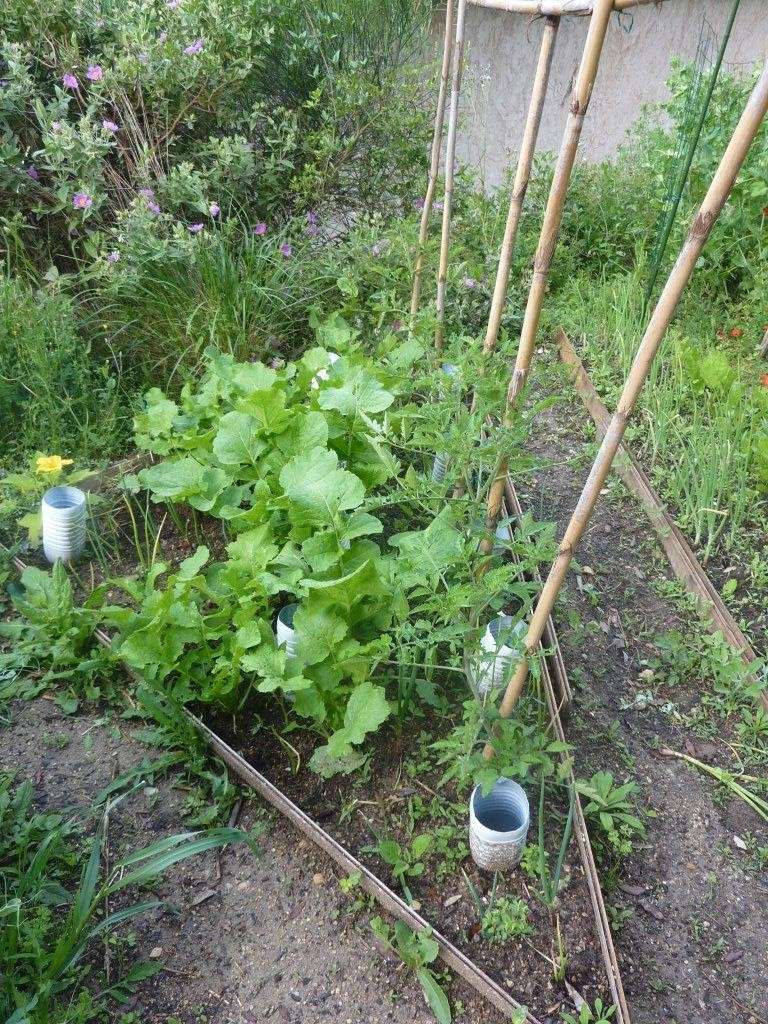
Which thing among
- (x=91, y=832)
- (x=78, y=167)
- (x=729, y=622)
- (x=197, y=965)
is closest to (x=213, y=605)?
(x=91, y=832)

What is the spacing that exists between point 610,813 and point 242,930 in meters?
0.88

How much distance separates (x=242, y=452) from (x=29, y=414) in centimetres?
118

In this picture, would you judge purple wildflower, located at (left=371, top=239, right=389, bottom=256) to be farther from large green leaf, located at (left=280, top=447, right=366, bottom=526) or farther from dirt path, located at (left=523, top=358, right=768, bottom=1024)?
large green leaf, located at (left=280, top=447, right=366, bottom=526)

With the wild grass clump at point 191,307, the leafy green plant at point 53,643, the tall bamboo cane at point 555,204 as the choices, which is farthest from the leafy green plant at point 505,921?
the wild grass clump at point 191,307

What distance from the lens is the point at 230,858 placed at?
5.99 ft

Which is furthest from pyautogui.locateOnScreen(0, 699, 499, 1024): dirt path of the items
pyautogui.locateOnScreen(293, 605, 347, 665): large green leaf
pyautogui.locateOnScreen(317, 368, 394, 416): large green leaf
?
pyautogui.locateOnScreen(317, 368, 394, 416): large green leaf

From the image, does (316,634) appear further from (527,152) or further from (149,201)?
(149,201)

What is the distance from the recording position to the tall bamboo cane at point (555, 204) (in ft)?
4.45

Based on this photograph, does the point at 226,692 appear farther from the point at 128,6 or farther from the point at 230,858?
the point at 128,6

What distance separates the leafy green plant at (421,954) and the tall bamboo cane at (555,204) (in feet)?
2.75

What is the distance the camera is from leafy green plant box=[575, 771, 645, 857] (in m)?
1.83

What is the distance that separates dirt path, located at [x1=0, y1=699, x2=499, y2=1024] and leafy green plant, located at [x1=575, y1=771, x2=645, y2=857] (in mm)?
494

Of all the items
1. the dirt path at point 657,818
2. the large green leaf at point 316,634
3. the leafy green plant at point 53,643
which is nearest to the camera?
the dirt path at point 657,818

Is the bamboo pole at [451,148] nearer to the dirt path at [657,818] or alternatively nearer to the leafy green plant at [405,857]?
the dirt path at [657,818]
